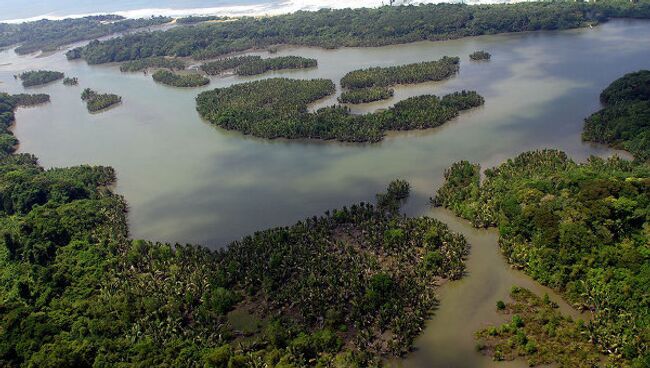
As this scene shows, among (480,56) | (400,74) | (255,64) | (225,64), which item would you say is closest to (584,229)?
(400,74)

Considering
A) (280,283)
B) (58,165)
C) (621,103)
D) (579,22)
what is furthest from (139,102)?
(579,22)

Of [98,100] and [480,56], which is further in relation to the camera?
[480,56]

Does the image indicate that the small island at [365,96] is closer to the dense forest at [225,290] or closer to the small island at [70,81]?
the dense forest at [225,290]

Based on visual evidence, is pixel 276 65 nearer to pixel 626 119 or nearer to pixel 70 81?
pixel 70 81

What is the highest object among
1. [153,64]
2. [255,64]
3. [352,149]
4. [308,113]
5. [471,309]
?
Result: [153,64]

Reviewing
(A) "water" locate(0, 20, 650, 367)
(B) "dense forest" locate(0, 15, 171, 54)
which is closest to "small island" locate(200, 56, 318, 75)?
(A) "water" locate(0, 20, 650, 367)

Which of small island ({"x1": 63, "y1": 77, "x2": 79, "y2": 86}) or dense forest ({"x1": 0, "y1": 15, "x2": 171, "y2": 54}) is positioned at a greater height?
dense forest ({"x1": 0, "y1": 15, "x2": 171, "y2": 54})

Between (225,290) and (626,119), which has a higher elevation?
(626,119)

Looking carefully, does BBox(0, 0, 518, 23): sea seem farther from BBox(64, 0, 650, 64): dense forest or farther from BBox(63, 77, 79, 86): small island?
BBox(63, 77, 79, 86): small island
